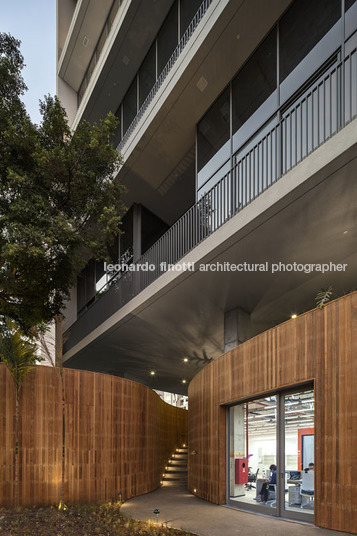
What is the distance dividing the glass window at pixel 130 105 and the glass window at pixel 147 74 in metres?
0.53

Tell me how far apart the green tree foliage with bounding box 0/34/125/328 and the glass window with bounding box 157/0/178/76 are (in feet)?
16.8

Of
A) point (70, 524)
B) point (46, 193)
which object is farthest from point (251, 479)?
point (46, 193)

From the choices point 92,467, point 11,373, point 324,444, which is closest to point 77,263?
point 11,373

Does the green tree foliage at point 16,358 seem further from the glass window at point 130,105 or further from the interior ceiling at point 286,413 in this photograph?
the glass window at point 130,105

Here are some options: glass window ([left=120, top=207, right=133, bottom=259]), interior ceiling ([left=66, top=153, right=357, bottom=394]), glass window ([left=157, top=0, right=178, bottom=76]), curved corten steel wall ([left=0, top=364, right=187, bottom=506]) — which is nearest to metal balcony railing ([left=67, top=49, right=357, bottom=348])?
interior ceiling ([left=66, top=153, right=357, bottom=394])

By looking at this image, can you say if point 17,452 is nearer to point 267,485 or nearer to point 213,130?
point 267,485

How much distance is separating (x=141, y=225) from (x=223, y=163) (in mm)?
5324

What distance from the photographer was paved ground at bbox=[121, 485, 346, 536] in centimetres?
566

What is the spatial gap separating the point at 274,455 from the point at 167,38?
10.8 meters

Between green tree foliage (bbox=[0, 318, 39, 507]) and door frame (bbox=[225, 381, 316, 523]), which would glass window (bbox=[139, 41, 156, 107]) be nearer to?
green tree foliage (bbox=[0, 318, 39, 507])

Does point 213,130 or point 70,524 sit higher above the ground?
point 213,130

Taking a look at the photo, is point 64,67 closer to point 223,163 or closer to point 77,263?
point 223,163

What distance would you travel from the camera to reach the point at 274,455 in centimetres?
680

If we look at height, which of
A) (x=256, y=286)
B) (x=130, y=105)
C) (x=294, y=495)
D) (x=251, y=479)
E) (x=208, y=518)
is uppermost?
(x=130, y=105)
